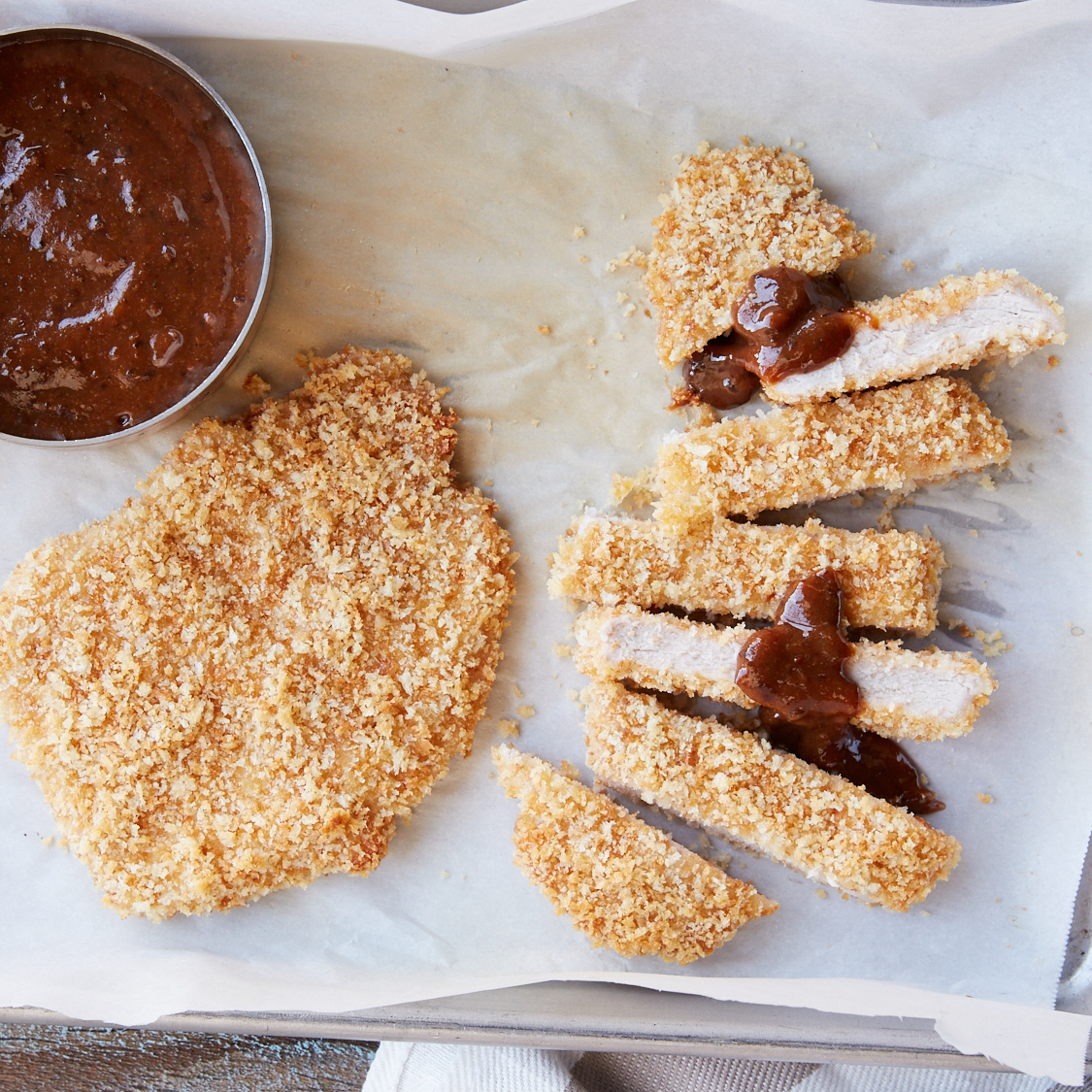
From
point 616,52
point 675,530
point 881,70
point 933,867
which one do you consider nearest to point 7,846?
point 675,530

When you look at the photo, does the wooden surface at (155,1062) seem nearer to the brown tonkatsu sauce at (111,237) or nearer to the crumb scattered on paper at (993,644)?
the brown tonkatsu sauce at (111,237)

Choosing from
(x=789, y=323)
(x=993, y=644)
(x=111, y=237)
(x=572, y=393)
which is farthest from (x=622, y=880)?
(x=111, y=237)

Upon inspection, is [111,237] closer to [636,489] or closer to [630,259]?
[630,259]

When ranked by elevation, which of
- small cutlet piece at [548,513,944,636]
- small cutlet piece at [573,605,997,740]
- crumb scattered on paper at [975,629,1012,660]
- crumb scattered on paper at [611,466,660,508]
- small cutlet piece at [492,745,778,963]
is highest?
crumb scattered on paper at [611,466,660,508]

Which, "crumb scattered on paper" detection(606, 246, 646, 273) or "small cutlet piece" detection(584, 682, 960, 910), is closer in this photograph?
"small cutlet piece" detection(584, 682, 960, 910)

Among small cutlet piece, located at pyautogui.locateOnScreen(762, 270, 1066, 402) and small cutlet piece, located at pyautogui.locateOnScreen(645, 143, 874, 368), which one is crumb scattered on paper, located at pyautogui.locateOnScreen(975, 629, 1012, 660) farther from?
small cutlet piece, located at pyautogui.locateOnScreen(645, 143, 874, 368)

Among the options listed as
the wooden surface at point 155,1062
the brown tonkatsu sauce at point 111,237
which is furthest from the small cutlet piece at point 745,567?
the wooden surface at point 155,1062

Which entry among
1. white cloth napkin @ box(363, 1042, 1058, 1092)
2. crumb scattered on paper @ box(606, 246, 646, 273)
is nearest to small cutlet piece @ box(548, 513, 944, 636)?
crumb scattered on paper @ box(606, 246, 646, 273)

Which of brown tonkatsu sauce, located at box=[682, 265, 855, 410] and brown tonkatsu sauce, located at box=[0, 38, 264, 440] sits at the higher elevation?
brown tonkatsu sauce, located at box=[0, 38, 264, 440]
